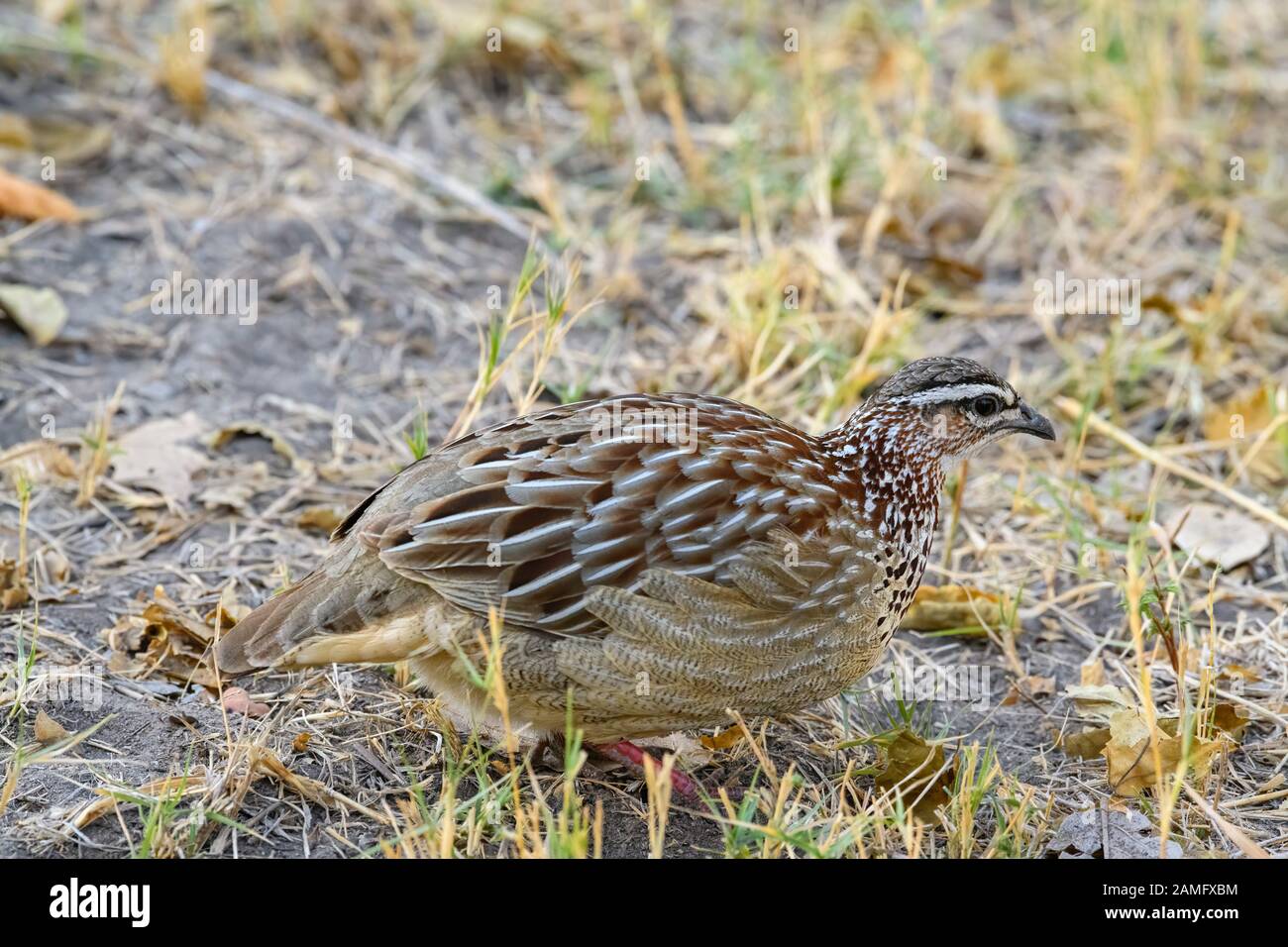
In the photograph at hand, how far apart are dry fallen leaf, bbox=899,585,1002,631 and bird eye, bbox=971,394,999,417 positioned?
665 millimetres

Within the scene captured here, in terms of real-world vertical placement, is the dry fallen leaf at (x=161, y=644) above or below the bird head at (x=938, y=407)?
below

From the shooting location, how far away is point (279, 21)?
27.2 ft

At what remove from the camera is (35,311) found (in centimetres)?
645

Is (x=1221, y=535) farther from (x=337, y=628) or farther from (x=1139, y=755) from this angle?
(x=337, y=628)

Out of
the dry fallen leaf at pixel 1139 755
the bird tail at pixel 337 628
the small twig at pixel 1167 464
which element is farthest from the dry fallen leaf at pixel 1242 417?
the bird tail at pixel 337 628

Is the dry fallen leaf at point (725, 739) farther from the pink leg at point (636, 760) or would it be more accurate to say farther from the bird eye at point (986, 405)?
the bird eye at point (986, 405)

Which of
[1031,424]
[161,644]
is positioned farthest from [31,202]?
[1031,424]

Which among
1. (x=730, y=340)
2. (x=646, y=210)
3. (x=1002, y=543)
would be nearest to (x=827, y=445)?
(x=1002, y=543)

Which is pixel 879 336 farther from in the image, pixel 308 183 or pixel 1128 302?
pixel 308 183

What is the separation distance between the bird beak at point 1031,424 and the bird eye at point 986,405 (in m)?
0.12

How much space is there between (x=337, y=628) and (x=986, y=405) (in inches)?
85.5

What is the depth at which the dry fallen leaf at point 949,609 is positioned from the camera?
5434 mm

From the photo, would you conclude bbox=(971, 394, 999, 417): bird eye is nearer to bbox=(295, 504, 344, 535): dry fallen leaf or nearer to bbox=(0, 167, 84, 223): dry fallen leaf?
bbox=(295, 504, 344, 535): dry fallen leaf

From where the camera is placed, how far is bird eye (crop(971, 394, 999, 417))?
5.06 metres
